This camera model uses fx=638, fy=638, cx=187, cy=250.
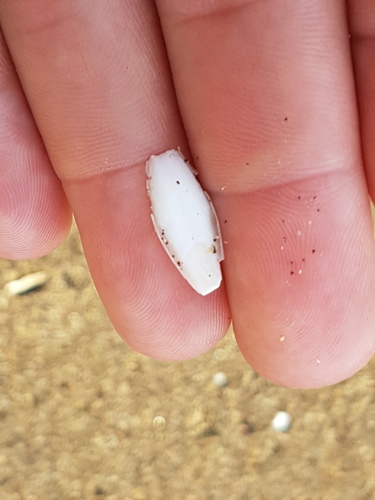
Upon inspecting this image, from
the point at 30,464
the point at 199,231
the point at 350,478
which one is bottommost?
the point at 350,478

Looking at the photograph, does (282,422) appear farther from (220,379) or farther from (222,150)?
(222,150)

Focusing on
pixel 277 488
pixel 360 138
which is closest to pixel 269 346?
pixel 360 138

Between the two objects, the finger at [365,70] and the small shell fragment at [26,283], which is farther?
the small shell fragment at [26,283]

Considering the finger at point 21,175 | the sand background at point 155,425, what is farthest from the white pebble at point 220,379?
the finger at point 21,175

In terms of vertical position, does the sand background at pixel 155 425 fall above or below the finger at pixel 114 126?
below

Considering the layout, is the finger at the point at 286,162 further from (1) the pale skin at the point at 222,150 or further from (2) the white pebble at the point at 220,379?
(2) the white pebble at the point at 220,379

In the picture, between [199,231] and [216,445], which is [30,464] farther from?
[199,231]

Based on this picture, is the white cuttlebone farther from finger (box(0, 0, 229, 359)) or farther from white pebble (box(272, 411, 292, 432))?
white pebble (box(272, 411, 292, 432))

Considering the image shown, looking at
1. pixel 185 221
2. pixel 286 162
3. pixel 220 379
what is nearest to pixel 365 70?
pixel 286 162
